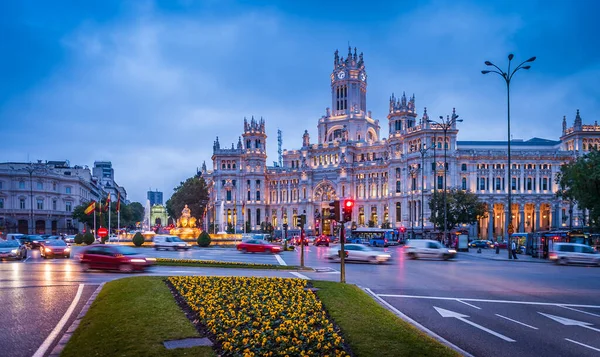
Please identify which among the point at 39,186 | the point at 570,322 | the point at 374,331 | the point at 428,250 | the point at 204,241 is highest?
the point at 39,186

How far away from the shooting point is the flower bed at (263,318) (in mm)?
9156

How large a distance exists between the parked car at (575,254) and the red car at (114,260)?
29174 millimetres

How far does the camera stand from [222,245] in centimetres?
6794

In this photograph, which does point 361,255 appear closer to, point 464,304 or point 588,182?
point 464,304

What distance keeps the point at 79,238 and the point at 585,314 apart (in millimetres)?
61233

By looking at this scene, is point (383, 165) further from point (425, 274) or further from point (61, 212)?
point (425, 274)

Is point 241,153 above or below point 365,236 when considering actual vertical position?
above

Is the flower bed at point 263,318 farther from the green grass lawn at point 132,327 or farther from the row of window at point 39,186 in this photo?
the row of window at point 39,186

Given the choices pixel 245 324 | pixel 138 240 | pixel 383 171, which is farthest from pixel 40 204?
pixel 245 324

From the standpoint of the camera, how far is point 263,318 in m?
11.6

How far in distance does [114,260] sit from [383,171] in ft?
330

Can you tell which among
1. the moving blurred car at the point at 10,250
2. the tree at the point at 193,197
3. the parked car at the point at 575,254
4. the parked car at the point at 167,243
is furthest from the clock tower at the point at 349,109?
the moving blurred car at the point at 10,250

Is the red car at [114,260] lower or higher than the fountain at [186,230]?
higher

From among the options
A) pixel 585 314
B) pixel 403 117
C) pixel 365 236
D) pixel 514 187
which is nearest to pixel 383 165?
pixel 403 117
